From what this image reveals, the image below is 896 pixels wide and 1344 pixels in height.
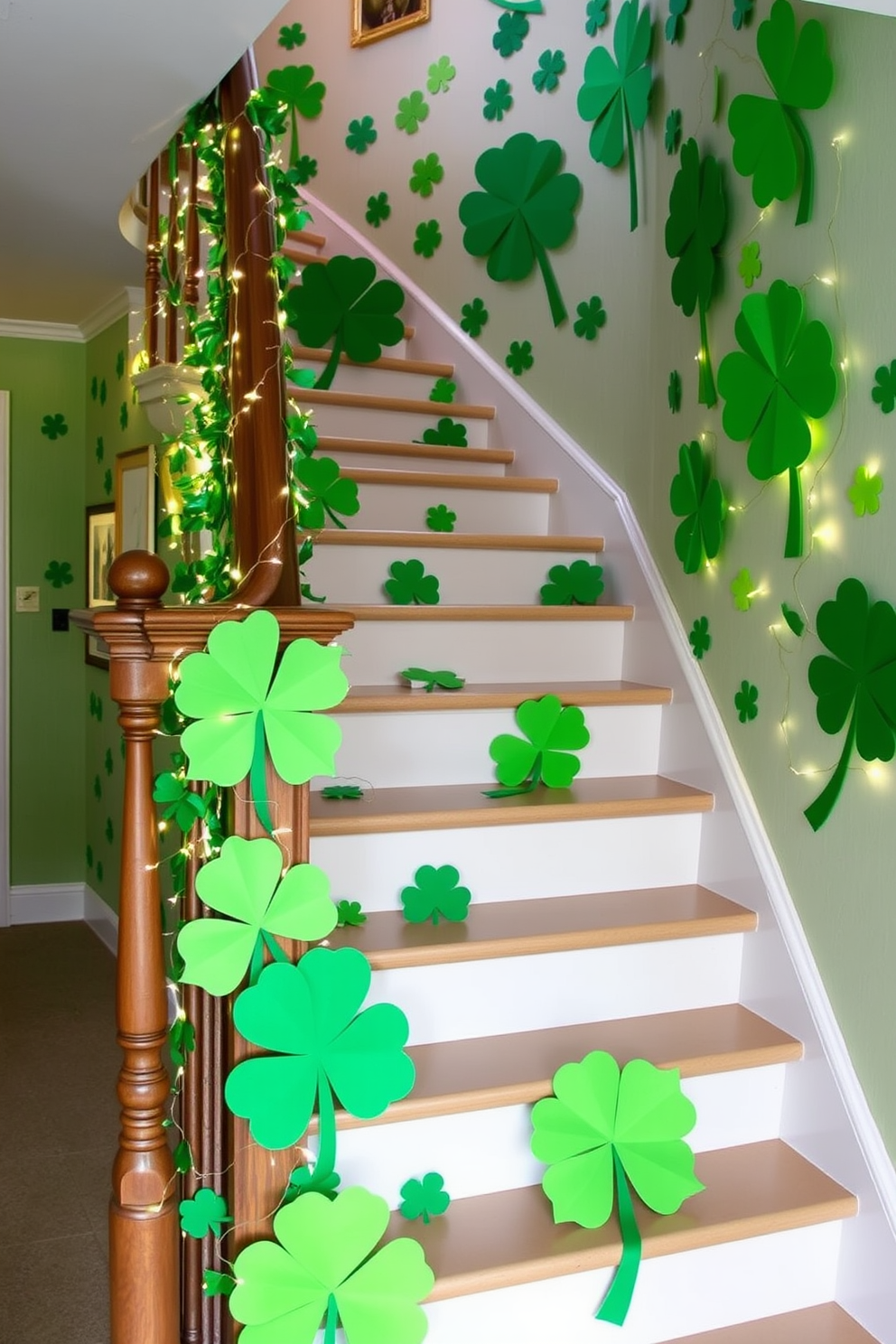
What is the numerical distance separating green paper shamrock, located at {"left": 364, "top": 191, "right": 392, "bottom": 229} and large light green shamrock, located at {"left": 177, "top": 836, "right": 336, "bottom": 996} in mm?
3413

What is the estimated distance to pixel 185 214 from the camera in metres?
3.02

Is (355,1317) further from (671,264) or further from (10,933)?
(10,933)

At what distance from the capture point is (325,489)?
3.11m

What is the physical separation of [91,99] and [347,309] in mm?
1535

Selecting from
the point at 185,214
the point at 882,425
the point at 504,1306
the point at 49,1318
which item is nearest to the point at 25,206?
the point at 185,214

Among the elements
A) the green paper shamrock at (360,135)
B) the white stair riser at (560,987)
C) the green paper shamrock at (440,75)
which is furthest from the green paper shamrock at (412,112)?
the white stair riser at (560,987)

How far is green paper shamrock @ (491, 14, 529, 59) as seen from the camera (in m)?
3.82

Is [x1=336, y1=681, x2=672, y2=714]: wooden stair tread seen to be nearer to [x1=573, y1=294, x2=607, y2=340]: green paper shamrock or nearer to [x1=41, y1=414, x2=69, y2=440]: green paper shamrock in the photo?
[x1=573, y1=294, x2=607, y2=340]: green paper shamrock

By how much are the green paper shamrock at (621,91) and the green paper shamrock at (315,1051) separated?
2298mm

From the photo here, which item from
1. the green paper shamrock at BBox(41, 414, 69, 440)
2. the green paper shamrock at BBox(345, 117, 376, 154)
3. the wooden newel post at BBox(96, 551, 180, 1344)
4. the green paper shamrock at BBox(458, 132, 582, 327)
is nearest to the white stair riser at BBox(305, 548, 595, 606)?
the green paper shamrock at BBox(458, 132, 582, 327)

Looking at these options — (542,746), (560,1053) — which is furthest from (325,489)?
(560,1053)

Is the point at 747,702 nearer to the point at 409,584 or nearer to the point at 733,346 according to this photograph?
the point at 733,346

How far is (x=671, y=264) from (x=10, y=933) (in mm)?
3515

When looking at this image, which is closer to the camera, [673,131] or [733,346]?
[733,346]
